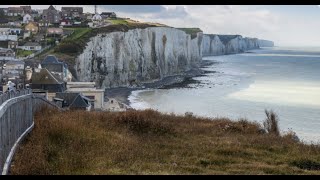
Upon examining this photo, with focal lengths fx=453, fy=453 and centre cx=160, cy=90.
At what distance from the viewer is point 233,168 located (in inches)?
357

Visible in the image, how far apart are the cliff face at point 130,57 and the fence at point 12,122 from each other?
176 ft

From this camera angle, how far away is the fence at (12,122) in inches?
303

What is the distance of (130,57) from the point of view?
8356 cm

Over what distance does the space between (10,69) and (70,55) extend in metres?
16.9

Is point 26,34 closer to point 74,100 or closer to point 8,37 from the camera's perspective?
point 8,37

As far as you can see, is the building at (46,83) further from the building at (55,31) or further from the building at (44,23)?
the building at (44,23)

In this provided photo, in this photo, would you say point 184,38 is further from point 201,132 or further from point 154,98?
point 201,132

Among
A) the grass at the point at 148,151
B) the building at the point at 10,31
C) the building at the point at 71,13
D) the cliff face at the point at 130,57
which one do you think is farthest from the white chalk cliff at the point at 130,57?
the grass at the point at 148,151

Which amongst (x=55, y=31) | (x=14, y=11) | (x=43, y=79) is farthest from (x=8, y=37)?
(x=43, y=79)

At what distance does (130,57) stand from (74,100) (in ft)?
168

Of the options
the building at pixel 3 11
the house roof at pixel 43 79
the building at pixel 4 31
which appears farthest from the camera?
the building at pixel 3 11

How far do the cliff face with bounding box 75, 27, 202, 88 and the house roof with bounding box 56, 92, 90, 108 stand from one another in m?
31.0

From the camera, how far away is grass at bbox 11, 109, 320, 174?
28.1ft

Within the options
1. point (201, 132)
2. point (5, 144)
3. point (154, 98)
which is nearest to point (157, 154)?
point (5, 144)
